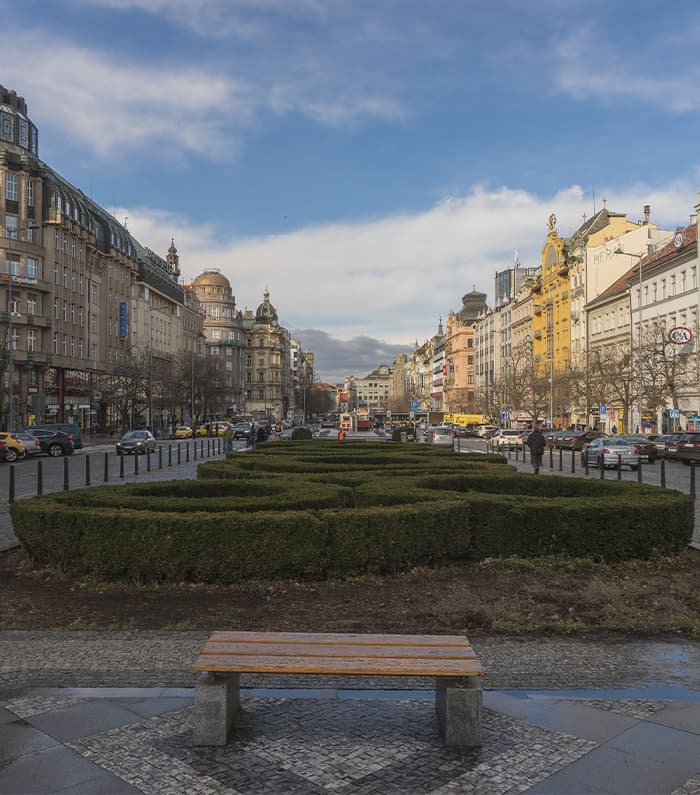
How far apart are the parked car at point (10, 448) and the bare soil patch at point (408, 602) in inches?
1163

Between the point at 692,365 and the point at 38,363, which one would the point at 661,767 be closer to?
the point at 692,365

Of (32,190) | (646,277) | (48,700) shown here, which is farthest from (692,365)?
(48,700)

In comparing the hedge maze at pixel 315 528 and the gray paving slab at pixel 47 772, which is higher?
the hedge maze at pixel 315 528

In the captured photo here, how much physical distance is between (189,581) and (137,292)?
89.4 m

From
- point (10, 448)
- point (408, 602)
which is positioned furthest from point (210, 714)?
point (10, 448)

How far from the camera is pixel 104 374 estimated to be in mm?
76688

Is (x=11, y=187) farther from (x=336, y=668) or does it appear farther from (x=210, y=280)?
(x=210, y=280)

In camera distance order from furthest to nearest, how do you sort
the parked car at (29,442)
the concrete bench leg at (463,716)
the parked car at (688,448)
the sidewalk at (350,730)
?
the parked car at (29,442) → the parked car at (688,448) → the concrete bench leg at (463,716) → the sidewalk at (350,730)

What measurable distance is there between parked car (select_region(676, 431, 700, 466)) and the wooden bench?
34.1m

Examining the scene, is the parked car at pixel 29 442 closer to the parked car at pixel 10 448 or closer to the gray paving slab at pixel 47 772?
the parked car at pixel 10 448

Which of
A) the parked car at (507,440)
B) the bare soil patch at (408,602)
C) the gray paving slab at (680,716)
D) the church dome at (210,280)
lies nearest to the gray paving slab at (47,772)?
the bare soil patch at (408,602)

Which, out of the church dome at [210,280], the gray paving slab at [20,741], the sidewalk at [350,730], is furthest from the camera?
the church dome at [210,280]

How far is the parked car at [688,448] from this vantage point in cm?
3600

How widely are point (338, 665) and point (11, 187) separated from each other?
2588 inches
